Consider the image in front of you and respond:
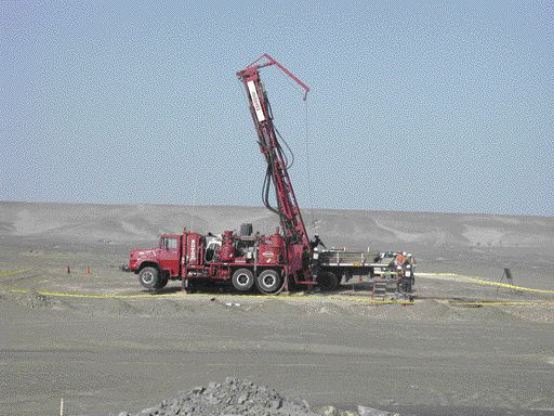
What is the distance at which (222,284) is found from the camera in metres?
31.3

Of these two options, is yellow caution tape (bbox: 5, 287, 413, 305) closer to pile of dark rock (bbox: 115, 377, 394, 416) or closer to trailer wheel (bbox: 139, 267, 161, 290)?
trailer wheel (bbox: 139, 267, 161, 290)

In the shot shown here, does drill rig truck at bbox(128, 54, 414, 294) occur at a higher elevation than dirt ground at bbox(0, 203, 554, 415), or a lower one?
higher

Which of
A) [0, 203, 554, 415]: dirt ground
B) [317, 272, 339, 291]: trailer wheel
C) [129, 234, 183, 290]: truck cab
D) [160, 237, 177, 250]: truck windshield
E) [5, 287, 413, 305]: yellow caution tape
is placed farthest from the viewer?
[317, 272, 339, 291]: trailer wheel

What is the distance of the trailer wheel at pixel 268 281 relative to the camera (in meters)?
30.2

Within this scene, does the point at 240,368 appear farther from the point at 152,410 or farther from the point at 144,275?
the point at 144,275

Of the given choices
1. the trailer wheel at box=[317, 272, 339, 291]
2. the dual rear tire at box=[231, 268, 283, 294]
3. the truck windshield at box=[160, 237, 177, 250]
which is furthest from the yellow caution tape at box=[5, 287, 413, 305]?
the trailer wheel at box=[317, 272, 339, 291]

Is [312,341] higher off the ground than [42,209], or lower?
lower

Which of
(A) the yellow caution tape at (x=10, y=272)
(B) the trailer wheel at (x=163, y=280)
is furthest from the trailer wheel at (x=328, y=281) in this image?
(A) the yellow caution tape at (x=10, y=272)

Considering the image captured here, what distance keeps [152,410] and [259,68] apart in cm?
2029

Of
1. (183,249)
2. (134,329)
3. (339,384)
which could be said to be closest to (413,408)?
(339,384)

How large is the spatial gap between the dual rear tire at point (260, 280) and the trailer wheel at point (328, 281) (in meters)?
2.32

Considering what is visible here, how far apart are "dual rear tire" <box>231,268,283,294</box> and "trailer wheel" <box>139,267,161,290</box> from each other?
2594mm

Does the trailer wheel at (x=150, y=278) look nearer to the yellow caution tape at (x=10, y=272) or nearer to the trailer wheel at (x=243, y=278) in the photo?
the trailer wheel at (x=243, y=278)

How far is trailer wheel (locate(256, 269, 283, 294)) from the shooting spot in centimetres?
3016
